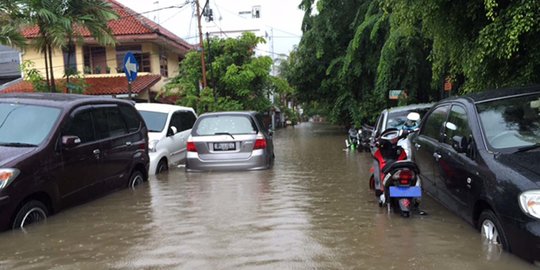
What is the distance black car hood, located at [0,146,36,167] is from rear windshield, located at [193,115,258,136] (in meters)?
4.45

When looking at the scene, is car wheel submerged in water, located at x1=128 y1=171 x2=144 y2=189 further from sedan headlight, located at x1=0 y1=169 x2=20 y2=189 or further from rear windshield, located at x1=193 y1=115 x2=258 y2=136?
sedan headlight, located at x1=0 y1=169 x2=20 y2=189

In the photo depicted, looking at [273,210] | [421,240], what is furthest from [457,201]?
[273,210]

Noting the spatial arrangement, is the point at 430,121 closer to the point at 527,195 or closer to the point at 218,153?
the point at 527,195

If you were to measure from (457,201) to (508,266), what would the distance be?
1.38 meters

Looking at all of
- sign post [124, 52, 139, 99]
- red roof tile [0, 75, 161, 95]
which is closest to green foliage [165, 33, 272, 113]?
red roof tile [0, 75, 161, 95]

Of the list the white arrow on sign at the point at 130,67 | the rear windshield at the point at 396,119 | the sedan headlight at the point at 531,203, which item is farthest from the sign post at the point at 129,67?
the sedan headlight at the point at 531,203

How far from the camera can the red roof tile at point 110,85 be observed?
21.9 meters

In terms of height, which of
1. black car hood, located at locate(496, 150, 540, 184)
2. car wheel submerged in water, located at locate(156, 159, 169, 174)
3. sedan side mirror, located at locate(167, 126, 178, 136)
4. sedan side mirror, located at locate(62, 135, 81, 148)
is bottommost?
car wheel submerged in water, located at locate(156, 159, 169, 174)

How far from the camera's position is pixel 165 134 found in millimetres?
10711

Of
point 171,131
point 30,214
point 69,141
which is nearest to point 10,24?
point 171,131

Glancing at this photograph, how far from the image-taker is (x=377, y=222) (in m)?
5.60

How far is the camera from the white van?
400 inches

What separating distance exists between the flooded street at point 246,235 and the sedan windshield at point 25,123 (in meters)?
Result: 1.09

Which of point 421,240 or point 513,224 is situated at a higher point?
point 513,224
